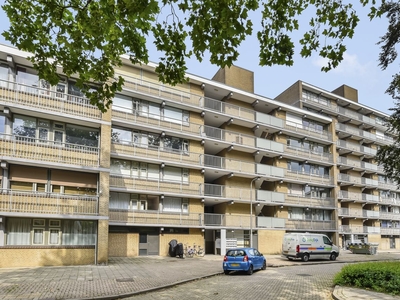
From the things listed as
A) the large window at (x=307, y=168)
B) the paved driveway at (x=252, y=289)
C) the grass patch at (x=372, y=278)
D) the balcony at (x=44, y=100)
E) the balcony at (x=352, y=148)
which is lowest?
the paved driveway at (x=252, y=289)

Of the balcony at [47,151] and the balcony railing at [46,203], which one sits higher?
the balcony at [47,151]

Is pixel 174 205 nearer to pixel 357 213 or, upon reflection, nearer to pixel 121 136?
pixel 121 136

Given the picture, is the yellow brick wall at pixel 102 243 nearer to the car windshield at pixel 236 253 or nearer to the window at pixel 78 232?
the window at pixel 78 232

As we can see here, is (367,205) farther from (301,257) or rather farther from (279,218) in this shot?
(301,257)

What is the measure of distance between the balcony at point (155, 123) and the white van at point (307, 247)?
1149 cm

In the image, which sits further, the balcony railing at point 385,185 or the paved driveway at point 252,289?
the balcony railing at point 385,185

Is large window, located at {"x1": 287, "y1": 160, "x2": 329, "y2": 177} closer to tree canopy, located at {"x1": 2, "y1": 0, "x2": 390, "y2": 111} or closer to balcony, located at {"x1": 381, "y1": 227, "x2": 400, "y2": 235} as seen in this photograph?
balcony, located at {"x1": 381, "y1": 227, "x2": 400, "y2": 235}

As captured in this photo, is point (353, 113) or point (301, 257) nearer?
point (301, 257)

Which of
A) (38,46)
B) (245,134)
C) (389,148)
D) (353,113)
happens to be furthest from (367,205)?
(38,46)

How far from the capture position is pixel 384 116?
54094 mm

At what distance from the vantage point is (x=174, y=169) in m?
29.1

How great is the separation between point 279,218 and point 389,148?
14.4 meters

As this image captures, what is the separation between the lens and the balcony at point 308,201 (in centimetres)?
3572

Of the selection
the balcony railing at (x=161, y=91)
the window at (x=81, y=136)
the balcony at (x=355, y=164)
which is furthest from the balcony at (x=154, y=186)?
the balcony at (x=355, y=164)
